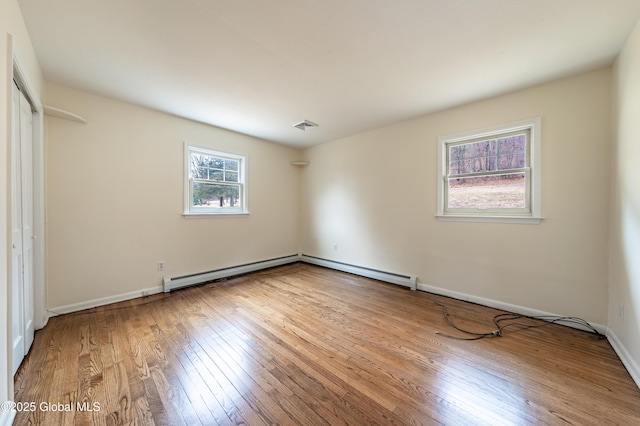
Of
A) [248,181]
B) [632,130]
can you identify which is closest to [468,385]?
[632,130]

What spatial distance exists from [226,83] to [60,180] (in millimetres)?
2092

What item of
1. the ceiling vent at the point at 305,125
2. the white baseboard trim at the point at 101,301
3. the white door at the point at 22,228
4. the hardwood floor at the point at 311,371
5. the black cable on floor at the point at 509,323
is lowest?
the hardwood floor at the point at 311,371

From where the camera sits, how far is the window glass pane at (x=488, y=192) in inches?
107

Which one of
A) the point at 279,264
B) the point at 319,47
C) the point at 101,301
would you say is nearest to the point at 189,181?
the point at 101,301

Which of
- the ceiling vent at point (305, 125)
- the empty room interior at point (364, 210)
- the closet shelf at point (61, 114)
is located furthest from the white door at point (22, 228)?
the ceiling vent at point (305, 125)

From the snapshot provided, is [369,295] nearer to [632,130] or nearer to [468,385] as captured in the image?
[468,385]

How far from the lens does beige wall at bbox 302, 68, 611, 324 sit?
2277mm

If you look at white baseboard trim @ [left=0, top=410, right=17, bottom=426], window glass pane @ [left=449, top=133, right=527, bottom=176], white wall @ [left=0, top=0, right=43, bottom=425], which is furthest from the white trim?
window glass pane @ [left=449, top=133, right=527, bottom=176]

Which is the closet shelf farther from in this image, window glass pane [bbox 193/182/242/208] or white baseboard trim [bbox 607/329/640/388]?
white baseboard trim [bbox 607/329/640/388]

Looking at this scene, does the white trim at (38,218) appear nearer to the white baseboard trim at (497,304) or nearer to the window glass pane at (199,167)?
the window glass pane at (199,167)

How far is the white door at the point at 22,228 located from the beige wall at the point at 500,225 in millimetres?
3772

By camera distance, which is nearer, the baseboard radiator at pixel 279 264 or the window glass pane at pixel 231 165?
the baseboard radiator at pixel 279 264

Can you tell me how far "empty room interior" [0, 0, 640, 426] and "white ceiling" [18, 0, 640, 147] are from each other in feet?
0.06

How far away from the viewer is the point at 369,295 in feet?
10.7
